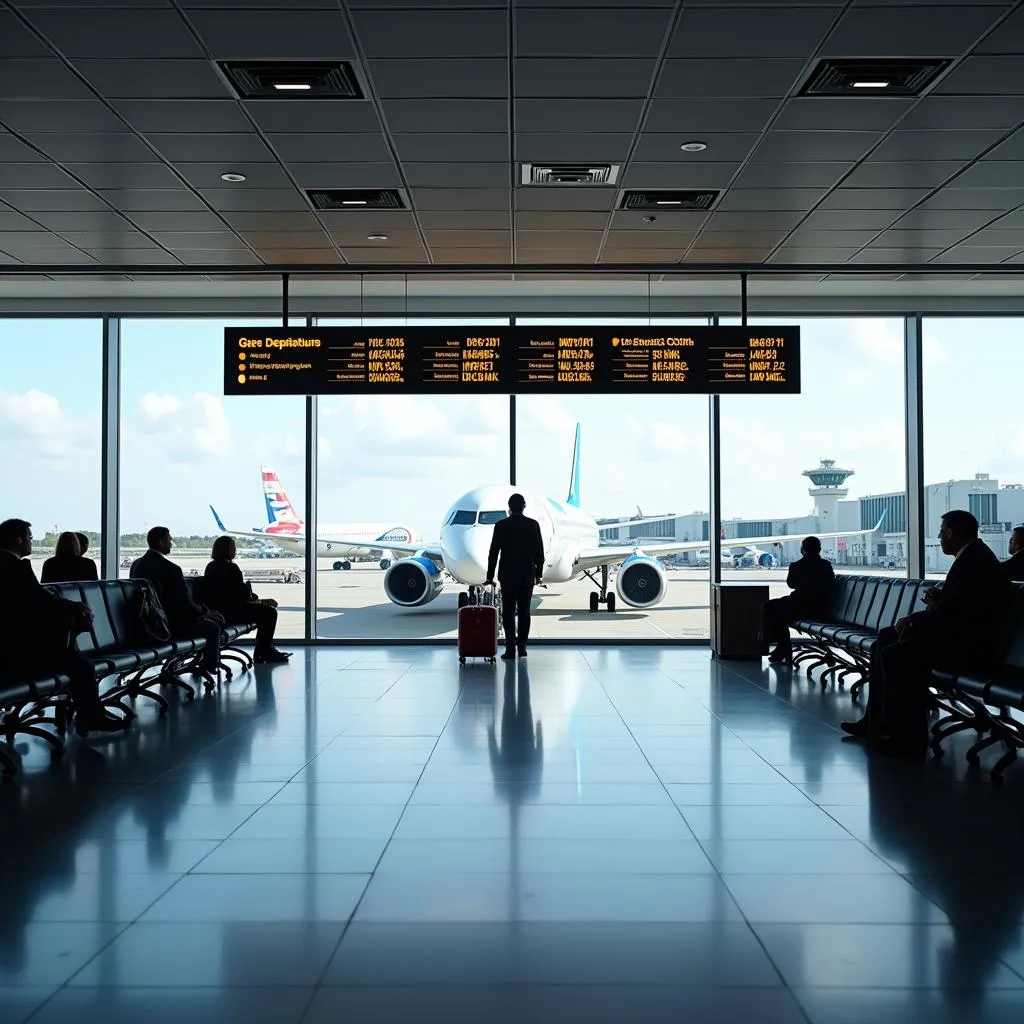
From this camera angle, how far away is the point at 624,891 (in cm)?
329

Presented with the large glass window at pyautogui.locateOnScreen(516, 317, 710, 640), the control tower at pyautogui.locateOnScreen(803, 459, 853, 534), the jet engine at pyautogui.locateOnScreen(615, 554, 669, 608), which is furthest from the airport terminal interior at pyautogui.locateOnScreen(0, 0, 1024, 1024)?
the control tower at pyautogui.locateOnScreen(803, 459, 853, 534)

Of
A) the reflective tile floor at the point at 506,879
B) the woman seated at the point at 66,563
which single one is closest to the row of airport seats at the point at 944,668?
the reflective tile floor at the point at 506,879

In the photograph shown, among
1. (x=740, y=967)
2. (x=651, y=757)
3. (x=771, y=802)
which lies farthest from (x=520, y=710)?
(x=740, y=967)

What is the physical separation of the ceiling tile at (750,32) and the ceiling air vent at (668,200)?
2254 millimetres

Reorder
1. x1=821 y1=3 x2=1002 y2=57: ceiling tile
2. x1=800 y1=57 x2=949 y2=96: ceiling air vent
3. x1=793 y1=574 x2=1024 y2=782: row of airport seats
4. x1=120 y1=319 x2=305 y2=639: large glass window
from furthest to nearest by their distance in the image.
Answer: x1=120 y1=319 x2=305 y2=639: large glass window
x1=800 y1=57 x2=949 y2=96: ceiling air vent
x1=793 y1=574 x2=1024 y2=782: row of airport seats
x1=821 y1=3 x2=1002 y2=57: ceiling tile

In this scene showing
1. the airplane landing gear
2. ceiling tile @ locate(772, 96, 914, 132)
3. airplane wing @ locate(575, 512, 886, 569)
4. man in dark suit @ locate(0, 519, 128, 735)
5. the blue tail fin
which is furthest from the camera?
the blue tail fin

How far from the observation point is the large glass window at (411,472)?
1102 cm

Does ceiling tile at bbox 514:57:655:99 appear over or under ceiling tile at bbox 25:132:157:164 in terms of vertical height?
over

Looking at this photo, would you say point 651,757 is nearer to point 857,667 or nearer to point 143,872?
point 143,872

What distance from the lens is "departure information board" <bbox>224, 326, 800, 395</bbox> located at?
891 cm

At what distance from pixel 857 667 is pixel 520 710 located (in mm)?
3110

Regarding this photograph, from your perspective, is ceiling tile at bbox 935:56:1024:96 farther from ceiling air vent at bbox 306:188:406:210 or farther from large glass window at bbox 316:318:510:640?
large glass window at bbox 316:318:510:640

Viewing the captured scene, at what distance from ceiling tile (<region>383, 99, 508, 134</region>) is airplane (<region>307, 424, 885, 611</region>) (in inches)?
281

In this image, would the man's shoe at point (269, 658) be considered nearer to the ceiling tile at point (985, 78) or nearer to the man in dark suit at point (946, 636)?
the man in dark suit at point (946, 636)
